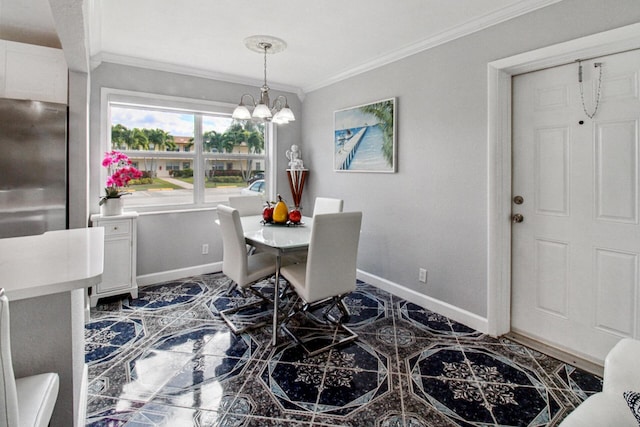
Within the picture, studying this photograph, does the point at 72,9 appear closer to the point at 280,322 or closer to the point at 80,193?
the point at 80,193

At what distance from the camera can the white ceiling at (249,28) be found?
235 centimetres

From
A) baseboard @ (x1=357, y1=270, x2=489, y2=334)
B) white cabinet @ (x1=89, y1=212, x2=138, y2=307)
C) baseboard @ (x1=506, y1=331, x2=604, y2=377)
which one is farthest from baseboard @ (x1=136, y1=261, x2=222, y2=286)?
baseboard @ (x1=506, y1=331, x2=604, y2=377)

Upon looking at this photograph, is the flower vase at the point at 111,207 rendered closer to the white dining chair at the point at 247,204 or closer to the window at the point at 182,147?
the window at the point at 182,147

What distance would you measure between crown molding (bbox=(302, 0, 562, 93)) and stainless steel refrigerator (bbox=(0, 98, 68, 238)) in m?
2.79

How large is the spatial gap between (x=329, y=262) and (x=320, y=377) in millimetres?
734

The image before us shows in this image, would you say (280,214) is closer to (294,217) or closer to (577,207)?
(294,217)

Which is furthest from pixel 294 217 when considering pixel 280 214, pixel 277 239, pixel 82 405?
pixel 82 405

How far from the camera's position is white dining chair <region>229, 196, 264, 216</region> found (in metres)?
3.81

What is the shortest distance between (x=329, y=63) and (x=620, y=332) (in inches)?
132

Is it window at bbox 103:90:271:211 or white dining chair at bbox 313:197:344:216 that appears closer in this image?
white dining chair at bbox 313:197:344:216

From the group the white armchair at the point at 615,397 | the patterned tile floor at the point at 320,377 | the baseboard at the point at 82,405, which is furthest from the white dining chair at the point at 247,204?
the white armchair at the point at 615,397

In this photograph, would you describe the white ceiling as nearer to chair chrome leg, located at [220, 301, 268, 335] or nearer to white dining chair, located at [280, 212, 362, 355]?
white dining chair, located at [280, 212, 362, 355]

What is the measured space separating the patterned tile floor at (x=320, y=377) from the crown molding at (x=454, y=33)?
2365mm

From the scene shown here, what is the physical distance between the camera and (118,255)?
3.25m
